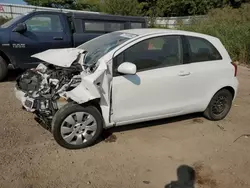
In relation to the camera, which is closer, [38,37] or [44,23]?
[38,37]

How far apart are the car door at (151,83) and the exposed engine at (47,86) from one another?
656 mm

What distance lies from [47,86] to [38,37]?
3.53 m

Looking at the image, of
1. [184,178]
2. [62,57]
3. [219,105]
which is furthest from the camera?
[219,105]

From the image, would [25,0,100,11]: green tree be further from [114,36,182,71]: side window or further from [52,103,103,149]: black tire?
[52,103,103,149]: black tire

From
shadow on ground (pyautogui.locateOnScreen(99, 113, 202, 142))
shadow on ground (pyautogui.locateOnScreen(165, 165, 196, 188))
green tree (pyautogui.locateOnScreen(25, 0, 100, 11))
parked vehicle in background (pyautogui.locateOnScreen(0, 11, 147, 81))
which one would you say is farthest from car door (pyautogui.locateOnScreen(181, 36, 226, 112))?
green tree (pyautogui.locateOnScreen(25, 0, 100, 11))

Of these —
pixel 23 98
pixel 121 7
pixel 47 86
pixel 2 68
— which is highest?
pixel 121 7

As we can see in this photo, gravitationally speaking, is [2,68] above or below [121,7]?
below

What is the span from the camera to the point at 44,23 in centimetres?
744

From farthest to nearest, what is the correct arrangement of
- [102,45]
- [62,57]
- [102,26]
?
[102,26], [102,45], [62,57]

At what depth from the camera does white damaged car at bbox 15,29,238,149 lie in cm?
378

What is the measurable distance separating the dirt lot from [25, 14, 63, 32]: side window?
9.74ft

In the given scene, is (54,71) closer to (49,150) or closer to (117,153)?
(49,150)

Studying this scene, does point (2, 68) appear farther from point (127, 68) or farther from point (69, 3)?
point (69, 3)

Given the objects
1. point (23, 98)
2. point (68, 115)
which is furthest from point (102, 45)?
point (23, 98)
